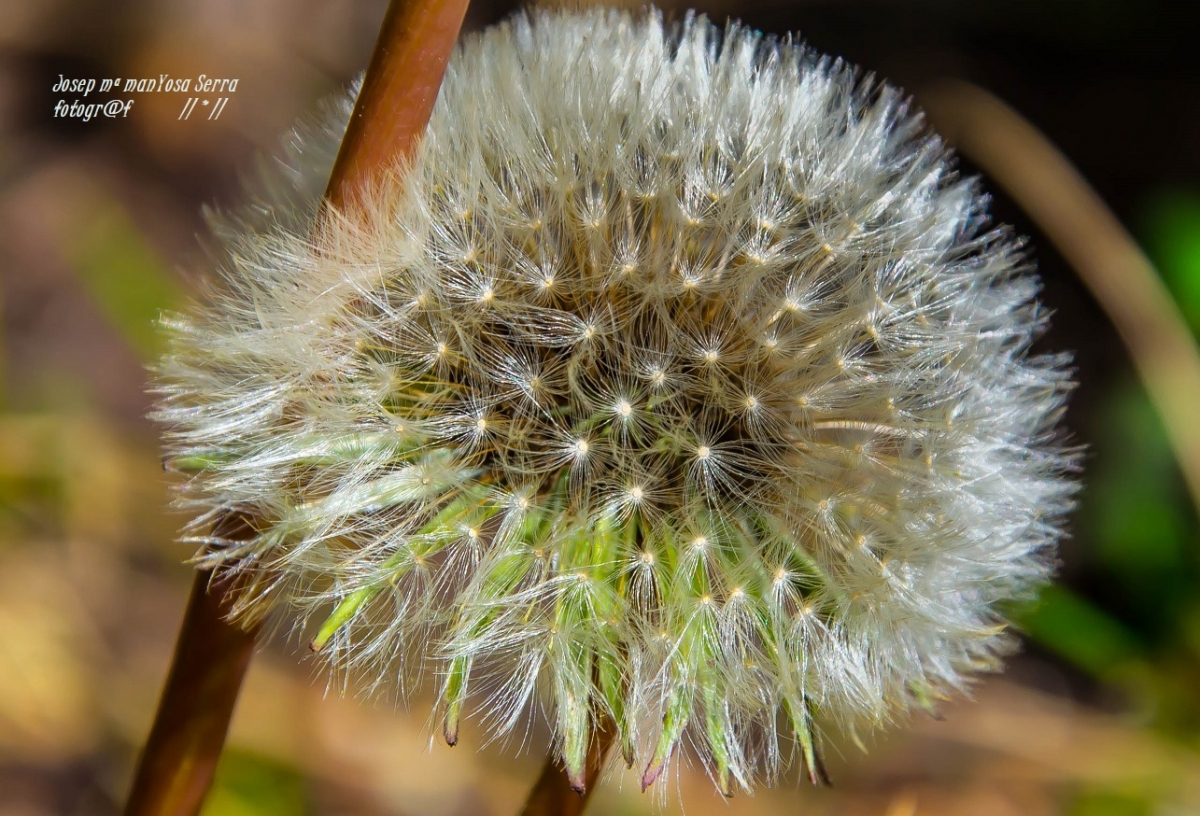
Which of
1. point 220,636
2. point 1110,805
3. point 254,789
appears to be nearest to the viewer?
point 220,636

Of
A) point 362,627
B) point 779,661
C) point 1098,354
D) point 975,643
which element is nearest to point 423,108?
point 362,627

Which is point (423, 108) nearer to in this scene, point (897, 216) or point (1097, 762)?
point (897, 216)

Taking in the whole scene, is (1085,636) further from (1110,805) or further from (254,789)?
(254,789)

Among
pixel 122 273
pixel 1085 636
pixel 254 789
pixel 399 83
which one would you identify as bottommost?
pixel 254 789

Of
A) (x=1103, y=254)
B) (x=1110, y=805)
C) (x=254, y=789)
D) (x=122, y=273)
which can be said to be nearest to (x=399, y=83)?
(x=254, y=789)

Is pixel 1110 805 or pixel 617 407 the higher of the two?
pixel 617 407

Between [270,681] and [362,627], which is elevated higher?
[362,627]

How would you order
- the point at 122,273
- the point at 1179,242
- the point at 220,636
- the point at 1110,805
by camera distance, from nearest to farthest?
1. the point at 220,636
2. the point at 1110,805
3. the point at 122,273
4. the point at 1179,242
